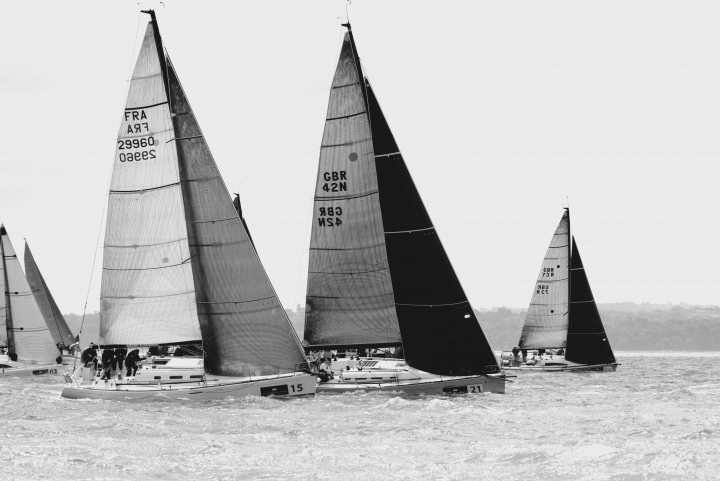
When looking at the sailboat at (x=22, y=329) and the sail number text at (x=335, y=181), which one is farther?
the sailboat at (x=22, y=329)

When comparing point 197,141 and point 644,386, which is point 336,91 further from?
point 644,386

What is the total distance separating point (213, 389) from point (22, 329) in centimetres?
2661

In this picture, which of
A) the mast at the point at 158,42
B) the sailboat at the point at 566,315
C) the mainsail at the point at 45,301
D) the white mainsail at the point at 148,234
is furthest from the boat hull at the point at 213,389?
the mainsail at the point at 45,301

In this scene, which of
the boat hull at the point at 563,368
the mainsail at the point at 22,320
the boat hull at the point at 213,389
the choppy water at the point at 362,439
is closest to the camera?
the choppy water at the point at 362,439

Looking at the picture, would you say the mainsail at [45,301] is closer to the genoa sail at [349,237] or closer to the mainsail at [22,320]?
the mainsail at [22,320]

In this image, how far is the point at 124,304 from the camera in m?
31.9

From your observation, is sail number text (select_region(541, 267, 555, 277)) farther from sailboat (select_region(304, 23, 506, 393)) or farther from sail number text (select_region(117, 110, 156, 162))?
sail number text (select_region(117, 110, 156, 162))

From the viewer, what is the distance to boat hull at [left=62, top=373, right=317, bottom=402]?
30.3 metres

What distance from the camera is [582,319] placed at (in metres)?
61.8

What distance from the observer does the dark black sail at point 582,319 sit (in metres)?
61.7

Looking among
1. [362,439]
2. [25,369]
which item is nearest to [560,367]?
[25,369]

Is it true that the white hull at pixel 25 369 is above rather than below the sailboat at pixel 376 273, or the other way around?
below

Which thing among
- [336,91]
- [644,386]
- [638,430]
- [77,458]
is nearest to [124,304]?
[336,91]

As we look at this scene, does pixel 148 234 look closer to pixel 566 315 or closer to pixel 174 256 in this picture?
pixel 174 256
